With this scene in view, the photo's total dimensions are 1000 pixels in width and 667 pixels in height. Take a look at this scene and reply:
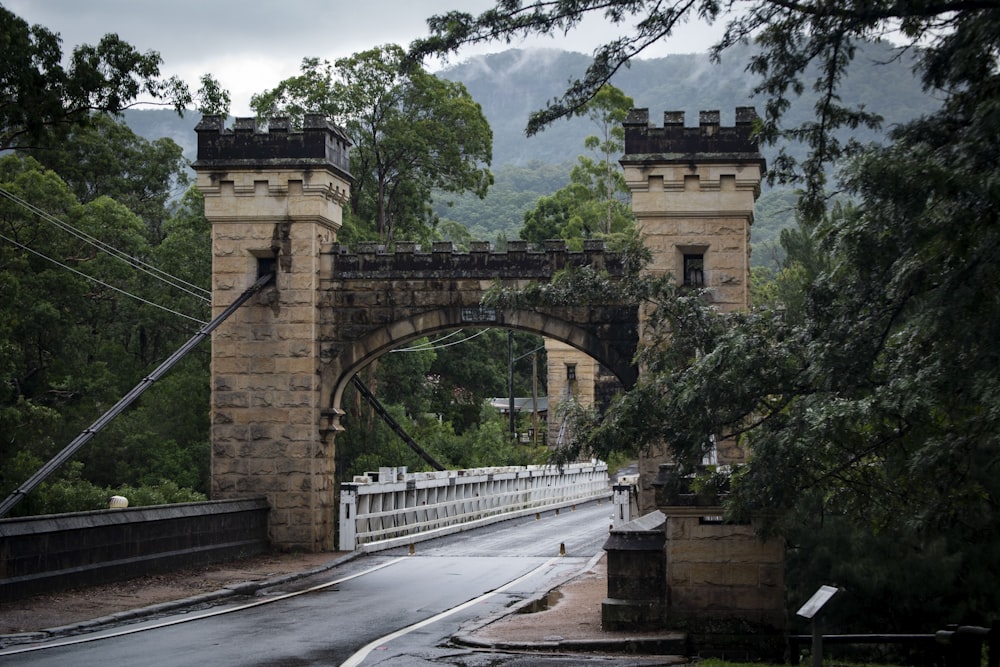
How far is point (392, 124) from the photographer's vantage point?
38594mm

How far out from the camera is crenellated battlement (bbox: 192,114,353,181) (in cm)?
2259

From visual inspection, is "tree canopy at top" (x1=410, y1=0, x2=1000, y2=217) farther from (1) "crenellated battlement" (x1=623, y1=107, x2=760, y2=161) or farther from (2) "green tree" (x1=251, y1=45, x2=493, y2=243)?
(2) "green tree" (x1=251, y1=45, x2=493, y2=243)

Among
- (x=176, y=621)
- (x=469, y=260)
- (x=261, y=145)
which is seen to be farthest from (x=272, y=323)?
(x=176, y=621)

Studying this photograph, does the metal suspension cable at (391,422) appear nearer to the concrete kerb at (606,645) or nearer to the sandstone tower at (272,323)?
the sandstone tower at (272,323)

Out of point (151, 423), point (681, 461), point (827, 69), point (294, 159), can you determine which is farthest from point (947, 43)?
point (151, 423)

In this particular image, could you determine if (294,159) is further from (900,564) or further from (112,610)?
(900,564)

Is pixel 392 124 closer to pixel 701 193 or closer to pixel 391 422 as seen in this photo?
pixel 391 422

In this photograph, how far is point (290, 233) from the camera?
22.7 meters

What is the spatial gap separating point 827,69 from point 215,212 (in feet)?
50.3

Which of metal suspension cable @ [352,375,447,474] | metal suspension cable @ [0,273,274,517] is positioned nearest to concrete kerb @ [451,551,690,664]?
metal suspension cable @ [0,273,274,517]

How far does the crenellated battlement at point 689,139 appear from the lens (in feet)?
70.3

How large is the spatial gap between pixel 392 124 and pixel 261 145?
637 inches

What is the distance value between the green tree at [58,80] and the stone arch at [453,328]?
7.38 m

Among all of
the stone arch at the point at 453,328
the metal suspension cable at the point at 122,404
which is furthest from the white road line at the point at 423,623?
the metal suspension cable at the point at 122,404
